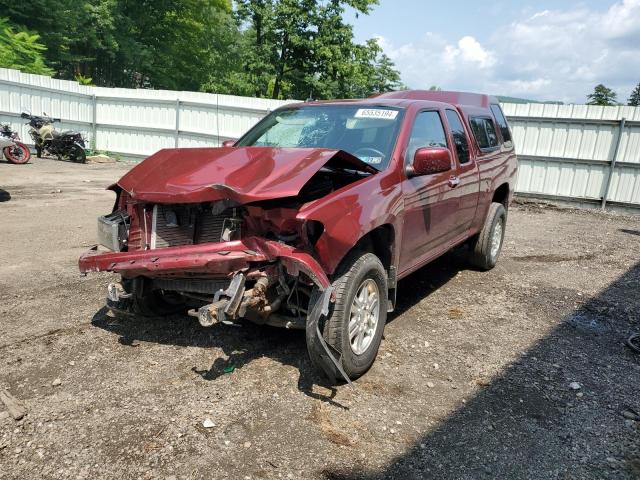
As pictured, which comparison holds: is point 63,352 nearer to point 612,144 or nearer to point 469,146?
point 469,146

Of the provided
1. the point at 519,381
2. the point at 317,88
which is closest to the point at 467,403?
the point at 519,381

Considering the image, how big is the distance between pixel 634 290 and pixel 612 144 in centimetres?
732

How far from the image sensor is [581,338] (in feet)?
14.6

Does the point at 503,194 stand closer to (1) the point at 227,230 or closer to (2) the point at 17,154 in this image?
(1) the point at 227,230

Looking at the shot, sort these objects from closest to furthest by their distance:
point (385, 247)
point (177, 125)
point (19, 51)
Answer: point (385, 247), point (177, 125), point (19, 51)

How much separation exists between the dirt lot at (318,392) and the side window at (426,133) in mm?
1589

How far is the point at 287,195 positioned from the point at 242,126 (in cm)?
1271

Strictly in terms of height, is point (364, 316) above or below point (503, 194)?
below

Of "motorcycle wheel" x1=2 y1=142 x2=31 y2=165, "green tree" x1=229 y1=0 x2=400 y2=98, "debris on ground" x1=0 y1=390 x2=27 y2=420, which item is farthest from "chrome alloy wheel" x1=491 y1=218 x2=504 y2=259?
"green tree" x1=229 y1=0 x2=400 y2=98

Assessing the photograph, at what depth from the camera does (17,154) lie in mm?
13500

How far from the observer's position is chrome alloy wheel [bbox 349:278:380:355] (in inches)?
133

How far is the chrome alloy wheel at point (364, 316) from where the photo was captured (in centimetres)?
338

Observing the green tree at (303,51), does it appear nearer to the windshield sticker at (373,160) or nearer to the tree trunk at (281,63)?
the tree trunk at (281,63)

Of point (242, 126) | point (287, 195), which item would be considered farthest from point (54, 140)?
point (287, 195)
